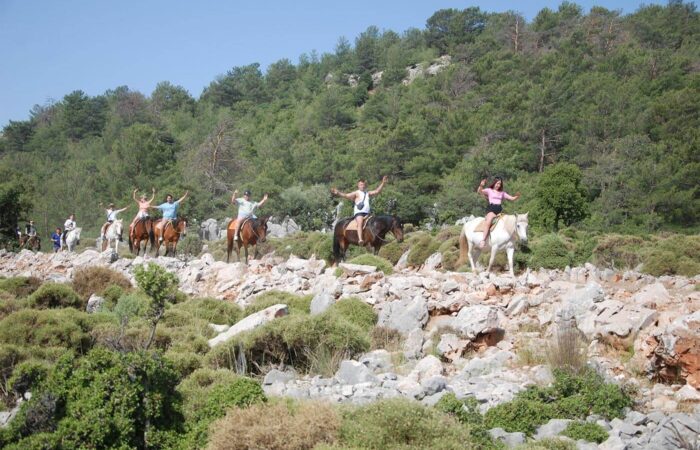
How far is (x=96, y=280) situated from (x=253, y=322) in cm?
827

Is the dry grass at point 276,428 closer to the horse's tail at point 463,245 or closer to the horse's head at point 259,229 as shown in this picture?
the horse's tail at point 463,245

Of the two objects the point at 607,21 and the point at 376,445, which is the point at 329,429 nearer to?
the point at 376,445

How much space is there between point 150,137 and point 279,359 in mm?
56480

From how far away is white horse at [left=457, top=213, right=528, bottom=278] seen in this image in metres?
15.4

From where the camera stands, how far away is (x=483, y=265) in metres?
18.9

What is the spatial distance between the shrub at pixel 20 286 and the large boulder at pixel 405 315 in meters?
10.5

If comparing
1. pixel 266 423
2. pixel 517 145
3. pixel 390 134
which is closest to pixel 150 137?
pixel 390 134

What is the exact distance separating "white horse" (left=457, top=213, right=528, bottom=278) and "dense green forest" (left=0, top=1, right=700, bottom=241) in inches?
691

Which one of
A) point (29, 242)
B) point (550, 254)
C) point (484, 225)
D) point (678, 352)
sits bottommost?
point (550, 254)

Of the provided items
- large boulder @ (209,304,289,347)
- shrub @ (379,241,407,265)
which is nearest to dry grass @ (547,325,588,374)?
large boulder @ (209,304,289,347)

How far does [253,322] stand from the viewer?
11.3m

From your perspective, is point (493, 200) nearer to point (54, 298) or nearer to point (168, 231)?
point (54, 298)

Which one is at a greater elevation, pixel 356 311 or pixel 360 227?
pixel 360 227

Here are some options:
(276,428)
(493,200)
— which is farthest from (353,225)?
(276,428)
